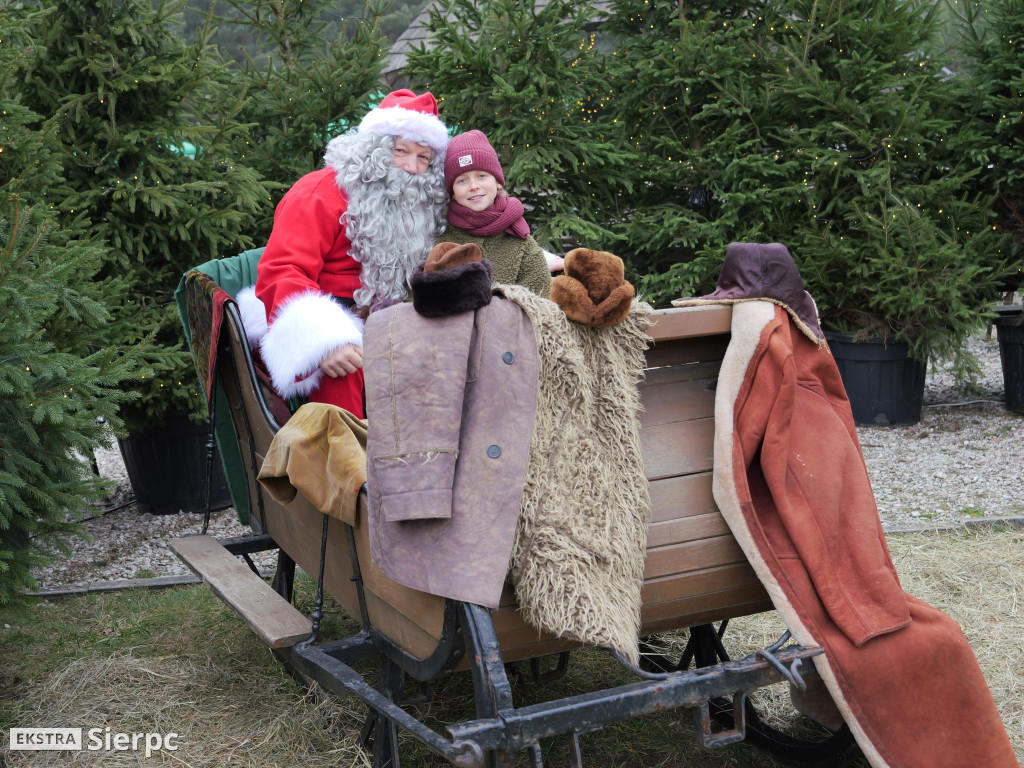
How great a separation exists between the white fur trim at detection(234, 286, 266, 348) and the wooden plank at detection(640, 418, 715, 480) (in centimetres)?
156

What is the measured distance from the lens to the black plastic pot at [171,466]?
5.17 metres

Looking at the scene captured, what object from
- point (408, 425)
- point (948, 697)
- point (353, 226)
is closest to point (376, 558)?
point (408, 425)

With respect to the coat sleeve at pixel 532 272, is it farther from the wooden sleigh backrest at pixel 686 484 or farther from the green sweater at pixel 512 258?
the wooden sleigh backrest at pixel 686 484

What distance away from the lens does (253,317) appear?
3.17 meters

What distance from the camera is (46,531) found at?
10.0 ft

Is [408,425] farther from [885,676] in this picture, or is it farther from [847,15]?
[847,15]

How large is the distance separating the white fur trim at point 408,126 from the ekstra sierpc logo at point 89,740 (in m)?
2.09

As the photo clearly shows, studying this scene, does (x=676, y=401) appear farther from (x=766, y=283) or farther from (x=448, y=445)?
(x=448, y=445)

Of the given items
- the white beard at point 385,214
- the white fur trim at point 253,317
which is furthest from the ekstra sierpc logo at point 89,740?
the white beard at point 385,214

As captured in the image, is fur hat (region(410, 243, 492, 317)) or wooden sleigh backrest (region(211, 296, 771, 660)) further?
wooden sleigh backrest (region(211, 296, 771, 660))

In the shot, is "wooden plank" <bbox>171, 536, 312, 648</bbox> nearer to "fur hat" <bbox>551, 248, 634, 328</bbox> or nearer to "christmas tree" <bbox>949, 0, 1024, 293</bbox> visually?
"fur hat" <bbox>551, 248, 634, 328</bbox>

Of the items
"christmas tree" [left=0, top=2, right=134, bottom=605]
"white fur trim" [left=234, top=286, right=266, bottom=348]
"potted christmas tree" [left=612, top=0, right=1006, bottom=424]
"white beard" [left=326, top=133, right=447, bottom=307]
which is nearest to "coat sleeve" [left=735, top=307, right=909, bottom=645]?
"white beard" [left=326, top=133, right=447, bottom=307]

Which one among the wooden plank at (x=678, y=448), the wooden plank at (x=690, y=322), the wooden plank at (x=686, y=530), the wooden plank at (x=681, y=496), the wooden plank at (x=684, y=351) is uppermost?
the wooden plank at (x=690, y=322)

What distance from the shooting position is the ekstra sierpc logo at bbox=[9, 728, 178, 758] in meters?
2.72
